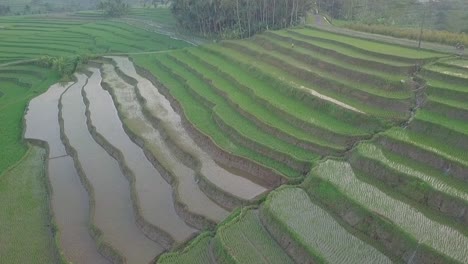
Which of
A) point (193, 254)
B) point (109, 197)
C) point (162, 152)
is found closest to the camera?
point (193, 254)

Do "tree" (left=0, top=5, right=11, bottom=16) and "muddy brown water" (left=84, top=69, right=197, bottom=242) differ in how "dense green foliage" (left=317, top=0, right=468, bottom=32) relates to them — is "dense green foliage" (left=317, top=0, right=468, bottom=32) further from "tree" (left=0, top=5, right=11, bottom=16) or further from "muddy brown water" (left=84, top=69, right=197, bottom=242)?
"tree" (left=0, top=5, right=11, bottom=16)

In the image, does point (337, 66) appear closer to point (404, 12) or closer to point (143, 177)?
point (143, 177)

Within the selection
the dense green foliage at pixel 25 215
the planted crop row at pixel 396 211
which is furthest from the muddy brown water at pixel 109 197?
the planted crop row at pixel 396 211

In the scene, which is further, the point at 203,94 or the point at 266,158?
the point at 203,94

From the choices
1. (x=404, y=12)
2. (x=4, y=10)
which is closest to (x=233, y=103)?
(x=404, y=12)

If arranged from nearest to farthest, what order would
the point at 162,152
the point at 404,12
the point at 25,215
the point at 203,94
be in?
the point at 25,215 → the point at 162,152 → the point at 203,94 → the point at 404,12

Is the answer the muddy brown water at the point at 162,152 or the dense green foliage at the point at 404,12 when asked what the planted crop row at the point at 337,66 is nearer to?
the muddy brown water at the point at 162,152
